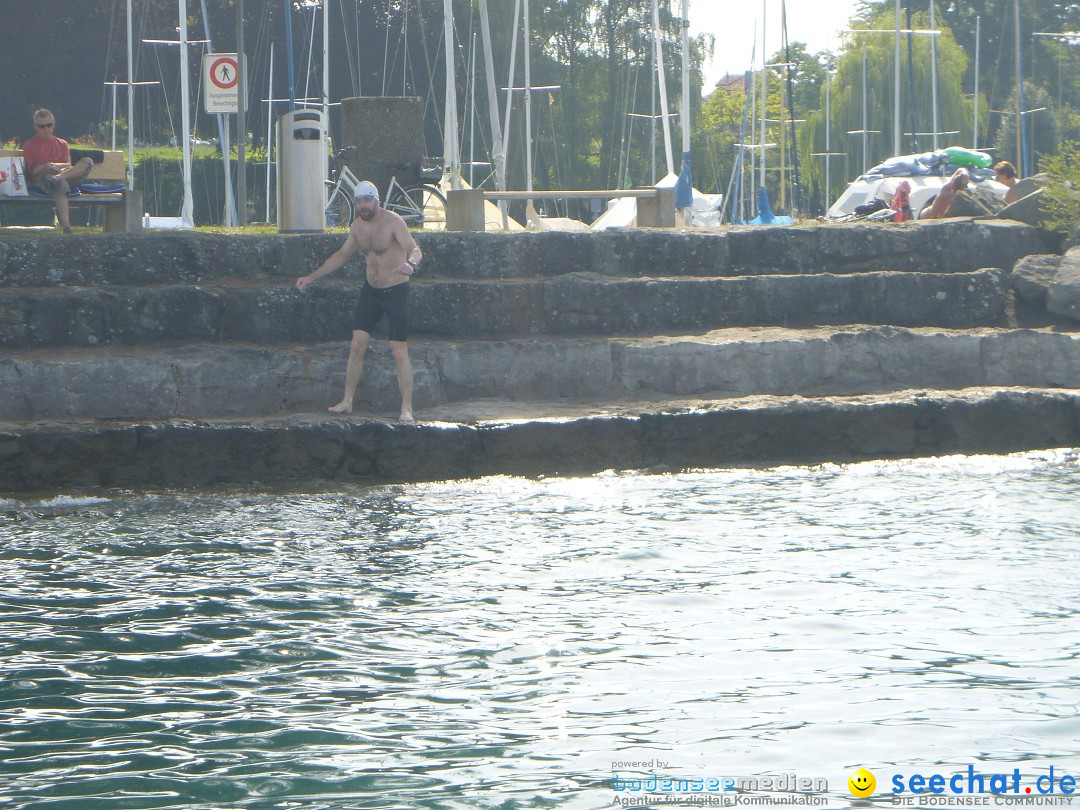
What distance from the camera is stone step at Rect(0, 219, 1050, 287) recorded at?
35.0 feet

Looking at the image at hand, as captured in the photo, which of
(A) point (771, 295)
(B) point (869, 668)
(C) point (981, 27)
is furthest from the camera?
(C) point (981, 27)

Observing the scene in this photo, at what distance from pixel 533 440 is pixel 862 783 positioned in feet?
17.7

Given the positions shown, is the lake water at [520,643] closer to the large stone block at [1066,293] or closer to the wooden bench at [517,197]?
the large stone block at [1066,293]

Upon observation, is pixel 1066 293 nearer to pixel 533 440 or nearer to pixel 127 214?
pixel 533 440

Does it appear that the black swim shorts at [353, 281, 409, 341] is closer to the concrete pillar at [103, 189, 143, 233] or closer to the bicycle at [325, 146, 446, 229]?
the concrete pillar at [103, 189, 143, 233]

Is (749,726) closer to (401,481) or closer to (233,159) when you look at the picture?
(401,481)

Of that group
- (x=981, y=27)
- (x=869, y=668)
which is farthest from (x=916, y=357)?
(x=981, y=27)

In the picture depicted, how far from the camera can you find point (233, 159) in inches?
1389

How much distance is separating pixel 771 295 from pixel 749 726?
7.30m

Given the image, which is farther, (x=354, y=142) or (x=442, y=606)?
(x=354, y=142)

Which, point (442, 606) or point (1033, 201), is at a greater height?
point (1033, 201)

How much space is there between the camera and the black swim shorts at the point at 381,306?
9664 millimetres

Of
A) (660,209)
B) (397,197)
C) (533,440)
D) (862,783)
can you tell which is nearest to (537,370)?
(533,440)

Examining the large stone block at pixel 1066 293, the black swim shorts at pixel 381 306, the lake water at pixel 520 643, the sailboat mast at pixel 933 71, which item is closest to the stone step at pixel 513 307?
the large stone block at pixel 1066 293
